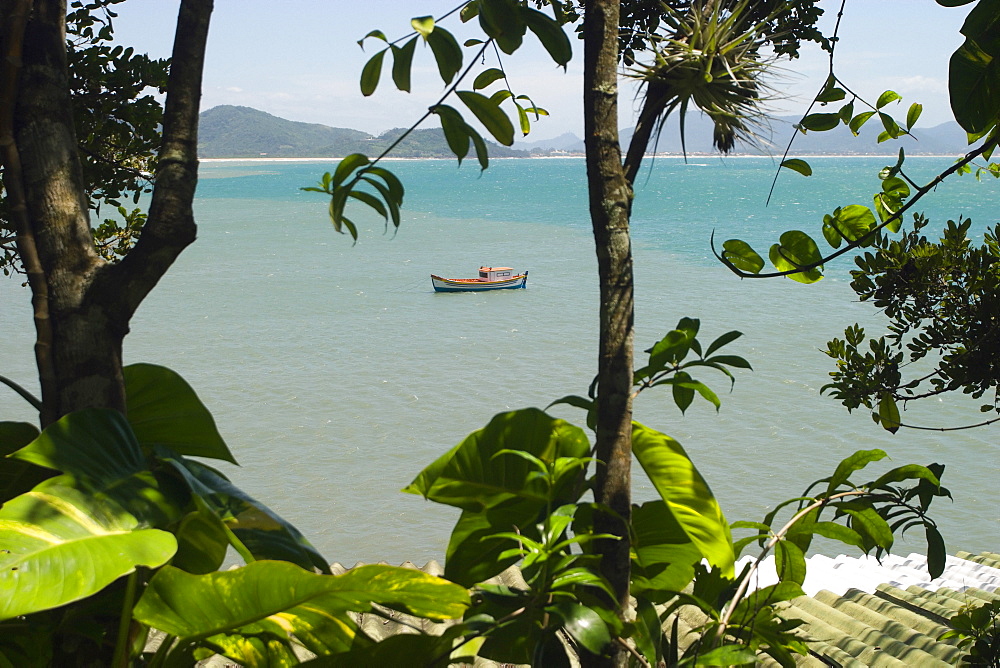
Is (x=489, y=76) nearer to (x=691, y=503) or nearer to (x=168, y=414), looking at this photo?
(x=691, y=503)

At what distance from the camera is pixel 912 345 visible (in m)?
1.81

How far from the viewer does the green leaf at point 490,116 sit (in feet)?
2.92

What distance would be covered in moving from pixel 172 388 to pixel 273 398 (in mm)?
10610

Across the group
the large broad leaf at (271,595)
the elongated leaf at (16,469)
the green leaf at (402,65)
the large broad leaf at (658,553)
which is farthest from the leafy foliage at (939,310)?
the elongated leaf at (16,469)

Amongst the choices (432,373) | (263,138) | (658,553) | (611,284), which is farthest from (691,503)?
(263,138)

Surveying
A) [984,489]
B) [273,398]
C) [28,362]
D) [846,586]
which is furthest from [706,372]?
[28,362]

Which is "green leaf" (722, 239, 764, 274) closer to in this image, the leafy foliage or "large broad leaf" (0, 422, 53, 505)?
the leafy foliage

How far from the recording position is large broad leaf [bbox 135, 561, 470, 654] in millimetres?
1116

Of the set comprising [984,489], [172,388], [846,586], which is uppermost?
[172,388]

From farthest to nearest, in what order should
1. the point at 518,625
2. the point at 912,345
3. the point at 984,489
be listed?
the point at 984,489 → the point at 912,345 → the point at 518,625

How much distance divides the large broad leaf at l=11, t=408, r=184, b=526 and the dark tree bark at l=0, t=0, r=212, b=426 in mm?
202

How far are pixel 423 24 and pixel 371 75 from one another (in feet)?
0.45

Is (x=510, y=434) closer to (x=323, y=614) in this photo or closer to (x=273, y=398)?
(x=323, y=614)

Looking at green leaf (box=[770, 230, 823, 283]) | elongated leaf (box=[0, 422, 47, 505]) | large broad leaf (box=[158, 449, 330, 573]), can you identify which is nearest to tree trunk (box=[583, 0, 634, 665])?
green leaf (box=[770, 230, 823, 283])
